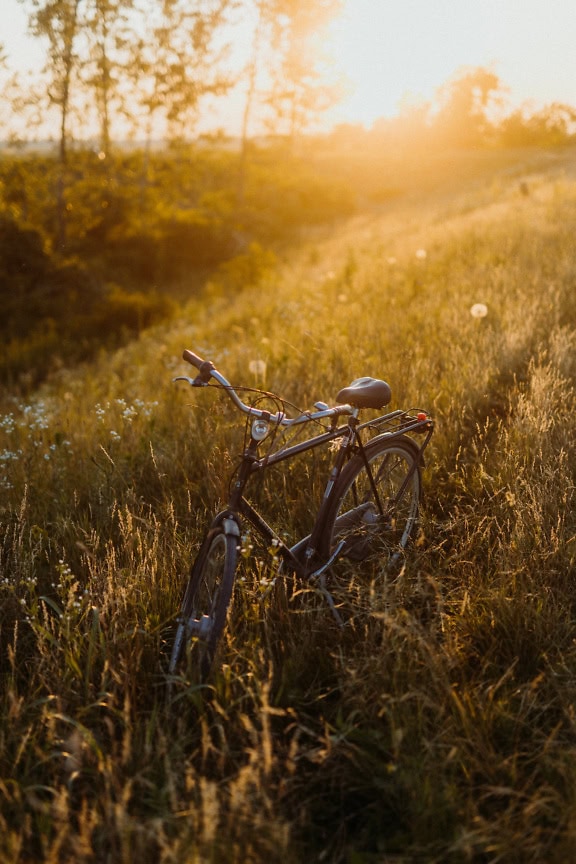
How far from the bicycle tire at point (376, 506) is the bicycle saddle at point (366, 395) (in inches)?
10.4

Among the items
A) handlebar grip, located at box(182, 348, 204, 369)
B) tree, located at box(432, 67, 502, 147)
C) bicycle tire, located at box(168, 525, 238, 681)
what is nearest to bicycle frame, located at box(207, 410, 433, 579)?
bicycle tire, located at box(168, 525, 238, 681)

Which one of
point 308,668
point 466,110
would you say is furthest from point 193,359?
point 466,110

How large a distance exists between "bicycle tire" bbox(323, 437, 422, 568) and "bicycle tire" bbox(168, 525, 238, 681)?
585mm

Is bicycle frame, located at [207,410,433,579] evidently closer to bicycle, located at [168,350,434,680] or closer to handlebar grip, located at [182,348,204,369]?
bicycle, located at [168,350,434,680]

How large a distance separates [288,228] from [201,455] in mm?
25677

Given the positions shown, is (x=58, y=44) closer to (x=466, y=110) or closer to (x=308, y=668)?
(x=308, y=668)

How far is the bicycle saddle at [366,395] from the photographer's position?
308 centimetres

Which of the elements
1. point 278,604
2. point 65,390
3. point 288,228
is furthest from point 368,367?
point 288,228

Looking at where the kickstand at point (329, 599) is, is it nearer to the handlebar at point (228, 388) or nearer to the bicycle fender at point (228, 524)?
the bicycle fender at point (228, 524)

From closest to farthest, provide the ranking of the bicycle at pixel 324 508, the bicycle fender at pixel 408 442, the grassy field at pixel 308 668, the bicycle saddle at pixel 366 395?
the grassy field at pixel 308 668, the bicycle at pixel 324 508, the bicycle saddle at pixel 366 395, the bicycle fender at pixel 408 442

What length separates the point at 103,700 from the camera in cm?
265

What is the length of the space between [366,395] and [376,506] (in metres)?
0.82

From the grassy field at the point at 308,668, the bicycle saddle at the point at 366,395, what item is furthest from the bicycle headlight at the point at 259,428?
the grassy field at the point at 308,668

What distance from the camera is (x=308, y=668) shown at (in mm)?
2777
